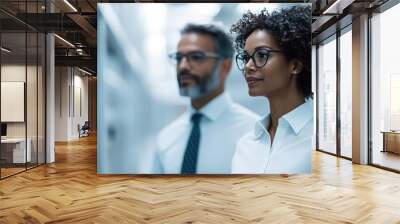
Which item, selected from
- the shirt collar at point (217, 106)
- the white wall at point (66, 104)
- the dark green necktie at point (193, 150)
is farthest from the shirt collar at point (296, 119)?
the white wall at point (66, 104)

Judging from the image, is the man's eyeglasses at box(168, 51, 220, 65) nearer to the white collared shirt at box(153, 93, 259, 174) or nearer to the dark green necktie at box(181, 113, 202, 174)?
Answer: the white collared shirt at box(153, 93, 259, 174)

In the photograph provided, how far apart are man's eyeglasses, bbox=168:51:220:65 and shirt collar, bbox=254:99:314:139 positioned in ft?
4.50

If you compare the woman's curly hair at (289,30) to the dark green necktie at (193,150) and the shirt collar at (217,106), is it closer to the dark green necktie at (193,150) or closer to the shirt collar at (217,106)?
the shirt collar at (217,106)

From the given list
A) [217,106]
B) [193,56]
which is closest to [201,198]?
[217,106]

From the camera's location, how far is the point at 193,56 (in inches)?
255

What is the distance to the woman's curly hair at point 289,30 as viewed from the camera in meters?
6.44

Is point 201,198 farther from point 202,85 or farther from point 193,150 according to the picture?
point 202,85

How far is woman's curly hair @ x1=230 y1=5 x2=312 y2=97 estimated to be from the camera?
21.1 feet

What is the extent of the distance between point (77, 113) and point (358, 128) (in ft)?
44.0

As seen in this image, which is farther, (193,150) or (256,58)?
(193,150)

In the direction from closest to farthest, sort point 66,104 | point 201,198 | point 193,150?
point 201,198 → point 193,150 → point 66,104

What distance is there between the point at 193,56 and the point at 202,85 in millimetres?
513

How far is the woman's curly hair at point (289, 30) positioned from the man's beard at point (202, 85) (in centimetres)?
61

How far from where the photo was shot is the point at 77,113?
59.7ft
